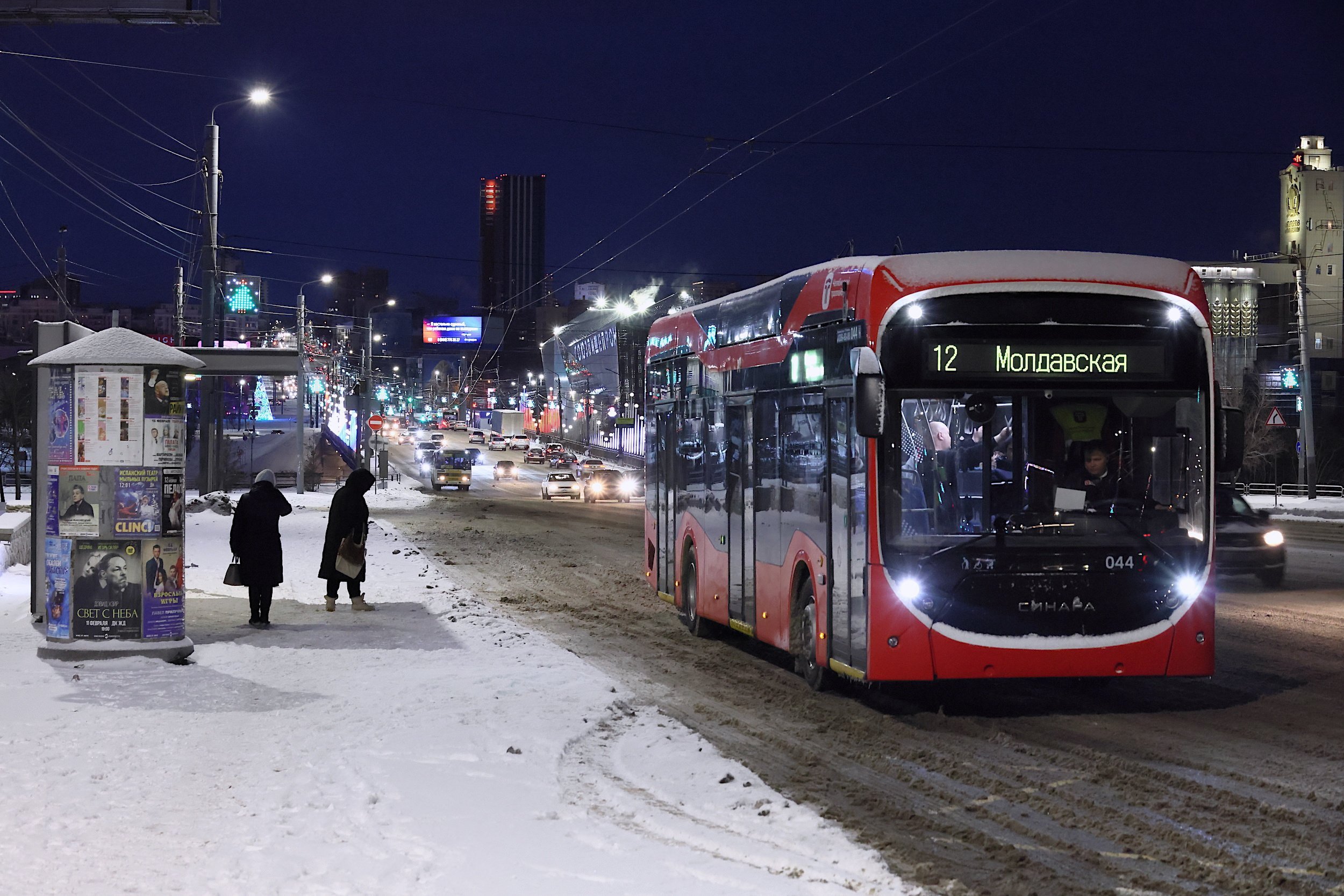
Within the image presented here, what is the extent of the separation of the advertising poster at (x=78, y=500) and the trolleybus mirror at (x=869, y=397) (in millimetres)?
6718

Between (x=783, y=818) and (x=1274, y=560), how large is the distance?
1535 cm

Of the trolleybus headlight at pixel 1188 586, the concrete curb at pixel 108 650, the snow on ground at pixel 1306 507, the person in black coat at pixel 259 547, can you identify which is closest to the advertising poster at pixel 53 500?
the concrete curb at pixel 108 650

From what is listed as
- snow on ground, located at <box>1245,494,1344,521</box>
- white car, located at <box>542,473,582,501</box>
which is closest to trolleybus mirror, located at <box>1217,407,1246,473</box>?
snow on ground, located at <box>1245,494,1344,521</box>

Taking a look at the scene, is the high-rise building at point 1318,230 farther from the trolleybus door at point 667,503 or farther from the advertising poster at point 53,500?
the advertising poster at point 53,500

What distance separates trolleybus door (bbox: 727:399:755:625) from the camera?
13.6 metres

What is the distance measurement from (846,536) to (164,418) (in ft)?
20.5

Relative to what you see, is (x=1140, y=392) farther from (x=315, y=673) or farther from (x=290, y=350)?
(x=290, y=350)

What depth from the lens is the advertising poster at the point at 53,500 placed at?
1308 cm

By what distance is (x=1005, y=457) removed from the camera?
10.4 metres

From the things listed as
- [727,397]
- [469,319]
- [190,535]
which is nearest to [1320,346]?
[469,319]

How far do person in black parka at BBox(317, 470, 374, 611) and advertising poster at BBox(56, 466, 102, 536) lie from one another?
14.4 ft

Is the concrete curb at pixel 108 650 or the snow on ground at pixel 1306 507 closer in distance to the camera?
the concrete curb at pixel 108 650

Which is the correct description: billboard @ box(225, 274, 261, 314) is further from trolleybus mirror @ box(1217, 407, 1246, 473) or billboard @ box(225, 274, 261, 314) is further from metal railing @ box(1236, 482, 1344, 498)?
trolleybus mirror @ box(1217, 407, 1246, 473)

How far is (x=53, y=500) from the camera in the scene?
13.8 metres
